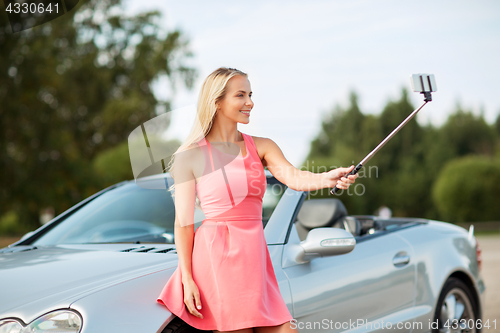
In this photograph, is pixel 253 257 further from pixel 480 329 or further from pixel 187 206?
pixel 480 329

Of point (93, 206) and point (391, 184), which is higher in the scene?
point (93, 206)

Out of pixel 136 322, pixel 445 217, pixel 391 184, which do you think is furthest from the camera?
pixel 391 184

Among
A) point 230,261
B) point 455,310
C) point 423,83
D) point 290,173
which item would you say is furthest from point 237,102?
point 455,310

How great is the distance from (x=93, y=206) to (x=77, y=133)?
2958cm

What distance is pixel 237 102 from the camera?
2.44 m

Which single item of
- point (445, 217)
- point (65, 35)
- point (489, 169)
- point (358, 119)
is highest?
point (65, 35)

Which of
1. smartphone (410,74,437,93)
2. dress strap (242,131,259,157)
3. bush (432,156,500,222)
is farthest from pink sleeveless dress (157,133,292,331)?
bush (432,156,500,222)

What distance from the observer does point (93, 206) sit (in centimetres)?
380

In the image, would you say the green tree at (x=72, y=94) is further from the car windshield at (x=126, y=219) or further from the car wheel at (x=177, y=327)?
the car wheel at (x=177, y=327)

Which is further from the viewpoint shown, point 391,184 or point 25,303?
point 391,184

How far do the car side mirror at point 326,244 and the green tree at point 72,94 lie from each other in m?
18.9

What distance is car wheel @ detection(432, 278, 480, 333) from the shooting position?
396 centimetres

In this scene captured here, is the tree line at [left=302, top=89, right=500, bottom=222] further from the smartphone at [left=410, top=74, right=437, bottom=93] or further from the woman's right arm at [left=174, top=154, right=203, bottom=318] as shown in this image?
the woman's right arm at [left=174, top=154, right=203, bottom=318]

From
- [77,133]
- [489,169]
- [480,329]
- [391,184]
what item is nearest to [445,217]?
[489,169]
